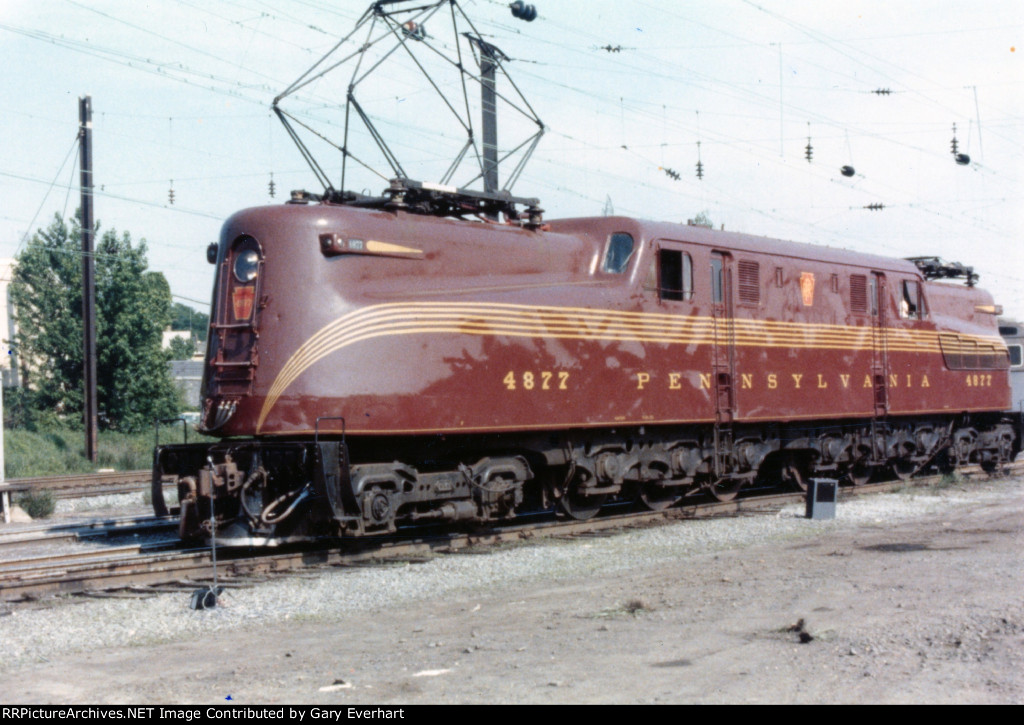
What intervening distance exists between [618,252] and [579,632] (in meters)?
7.03

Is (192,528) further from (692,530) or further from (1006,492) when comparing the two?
(1006,492)

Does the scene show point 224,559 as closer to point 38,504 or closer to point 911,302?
point 38,504

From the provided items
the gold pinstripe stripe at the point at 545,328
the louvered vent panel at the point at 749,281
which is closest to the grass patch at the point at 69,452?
the gold pinstripe stripe at the point at 545,328

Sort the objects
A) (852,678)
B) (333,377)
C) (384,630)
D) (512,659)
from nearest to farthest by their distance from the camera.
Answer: (852,678) < (512,659) < (384,630) < (333,377)

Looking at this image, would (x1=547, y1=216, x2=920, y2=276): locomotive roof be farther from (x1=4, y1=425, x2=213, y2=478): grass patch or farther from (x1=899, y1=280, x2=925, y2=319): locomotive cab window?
(x1=4, y1=425, x2=213, y2=478): grass patch

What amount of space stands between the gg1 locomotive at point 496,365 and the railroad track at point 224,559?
0.35 m

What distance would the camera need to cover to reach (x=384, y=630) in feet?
27.6

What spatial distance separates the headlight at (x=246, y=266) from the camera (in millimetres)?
11492

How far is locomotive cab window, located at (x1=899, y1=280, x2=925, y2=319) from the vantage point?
18859 millimetres

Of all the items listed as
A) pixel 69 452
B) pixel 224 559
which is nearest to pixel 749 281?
pixel 224 559

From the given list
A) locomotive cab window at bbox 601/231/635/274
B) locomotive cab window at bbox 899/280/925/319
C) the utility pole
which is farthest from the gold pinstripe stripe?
the utility pole

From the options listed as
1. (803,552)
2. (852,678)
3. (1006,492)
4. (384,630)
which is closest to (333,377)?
(384,630)

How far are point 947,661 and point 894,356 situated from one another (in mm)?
12586

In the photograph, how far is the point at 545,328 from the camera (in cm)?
1285
